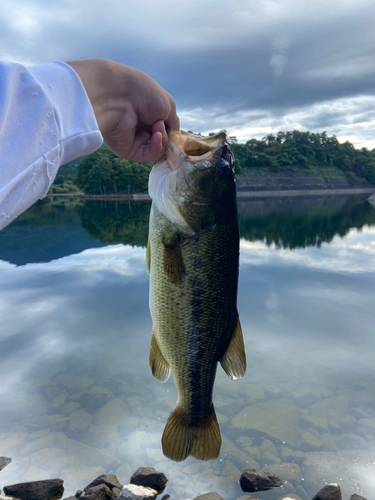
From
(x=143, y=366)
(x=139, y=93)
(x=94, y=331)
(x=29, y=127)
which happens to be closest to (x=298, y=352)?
(x=143, y=366)

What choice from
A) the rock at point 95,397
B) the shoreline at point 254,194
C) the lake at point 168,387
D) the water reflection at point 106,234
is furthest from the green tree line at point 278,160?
the rock at point 95,397

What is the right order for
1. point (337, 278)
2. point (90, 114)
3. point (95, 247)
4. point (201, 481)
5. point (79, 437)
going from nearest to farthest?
point (90, 114) → point (201, 481) → point (79, 437) → point (337, 278) → point (95, 247)

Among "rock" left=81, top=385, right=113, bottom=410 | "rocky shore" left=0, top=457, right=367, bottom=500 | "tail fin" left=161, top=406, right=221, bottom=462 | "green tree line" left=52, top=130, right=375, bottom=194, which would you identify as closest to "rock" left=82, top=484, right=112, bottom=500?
"rocky shore" left=0, top=457, right=367, bottom=500

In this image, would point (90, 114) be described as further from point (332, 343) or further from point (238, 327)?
point (332, 343)

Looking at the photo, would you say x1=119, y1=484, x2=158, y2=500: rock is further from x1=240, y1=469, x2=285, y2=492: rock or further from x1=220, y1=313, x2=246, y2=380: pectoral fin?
x1=220, y1=313, x2=246, y2=380: pectoral fin

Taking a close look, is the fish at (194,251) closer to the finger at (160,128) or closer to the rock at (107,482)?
the finger at (160,128)

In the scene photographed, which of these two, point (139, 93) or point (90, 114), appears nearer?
point (90, 114)

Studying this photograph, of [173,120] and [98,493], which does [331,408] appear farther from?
[173,120]
